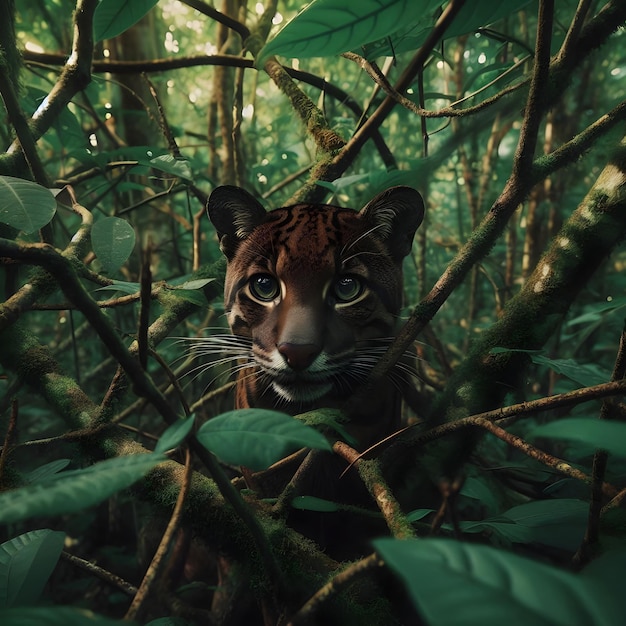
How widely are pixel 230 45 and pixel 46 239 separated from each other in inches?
92.3

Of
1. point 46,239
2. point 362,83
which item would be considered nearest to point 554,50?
point 46,239

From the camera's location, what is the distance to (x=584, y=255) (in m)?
1.34

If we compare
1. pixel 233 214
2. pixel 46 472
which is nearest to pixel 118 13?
pixel 233 214

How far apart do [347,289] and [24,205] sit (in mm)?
1056

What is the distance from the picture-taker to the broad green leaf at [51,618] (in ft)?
1.76

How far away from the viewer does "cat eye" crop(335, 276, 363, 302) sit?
187 cm

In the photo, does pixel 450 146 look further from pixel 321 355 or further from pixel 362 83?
pixel 362 83

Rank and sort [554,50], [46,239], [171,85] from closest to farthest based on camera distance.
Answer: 1. [46,239]
2. [554,50]
3. [171,85]

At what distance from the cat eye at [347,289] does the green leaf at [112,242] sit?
74 cm

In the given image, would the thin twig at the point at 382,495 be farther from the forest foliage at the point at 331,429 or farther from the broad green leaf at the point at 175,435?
the broad green leaf at the point at 175,435

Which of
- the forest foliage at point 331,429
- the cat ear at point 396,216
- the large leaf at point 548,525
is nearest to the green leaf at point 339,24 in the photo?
the forest foliage at point 331,429

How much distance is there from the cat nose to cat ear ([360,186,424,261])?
58 centimetres

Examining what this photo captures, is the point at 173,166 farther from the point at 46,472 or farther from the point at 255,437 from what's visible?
the point at 255,437

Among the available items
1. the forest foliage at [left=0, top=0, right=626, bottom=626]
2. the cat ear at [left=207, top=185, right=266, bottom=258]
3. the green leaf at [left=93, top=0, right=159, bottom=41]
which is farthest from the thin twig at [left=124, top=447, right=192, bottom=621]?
the cat ear at [left=207, top=185, right=266, bottom=258]
